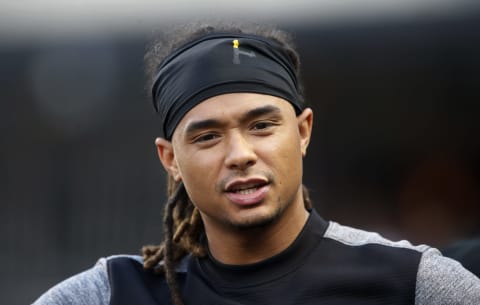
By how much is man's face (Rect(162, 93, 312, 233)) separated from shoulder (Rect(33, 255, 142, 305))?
467 millimetres

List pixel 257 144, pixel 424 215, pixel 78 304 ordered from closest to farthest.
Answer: pixel 257 144 < pixel 78 304 < pixel 424 215

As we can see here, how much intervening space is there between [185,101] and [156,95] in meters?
0.26

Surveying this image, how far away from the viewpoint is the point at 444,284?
2.74m

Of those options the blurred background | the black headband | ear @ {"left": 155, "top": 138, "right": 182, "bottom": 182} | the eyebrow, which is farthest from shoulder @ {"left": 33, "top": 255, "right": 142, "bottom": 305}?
the blurred background

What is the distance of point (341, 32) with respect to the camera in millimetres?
5848

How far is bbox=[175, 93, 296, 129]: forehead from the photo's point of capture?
283 centimetres

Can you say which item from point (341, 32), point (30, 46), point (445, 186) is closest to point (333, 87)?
point (341, 32)

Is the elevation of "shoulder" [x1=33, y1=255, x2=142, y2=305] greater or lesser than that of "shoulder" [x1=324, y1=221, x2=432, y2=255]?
lesser

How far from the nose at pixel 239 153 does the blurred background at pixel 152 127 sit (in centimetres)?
297

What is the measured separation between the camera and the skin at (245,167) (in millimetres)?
2781

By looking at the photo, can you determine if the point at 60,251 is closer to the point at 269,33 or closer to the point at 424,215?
the point at 424,215

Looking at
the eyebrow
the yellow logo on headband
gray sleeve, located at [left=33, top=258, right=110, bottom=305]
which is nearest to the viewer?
the eyebrow

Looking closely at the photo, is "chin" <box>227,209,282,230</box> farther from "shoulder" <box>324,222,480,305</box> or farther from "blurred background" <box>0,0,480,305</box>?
"blurred background" <box>0,0,480,305</box>

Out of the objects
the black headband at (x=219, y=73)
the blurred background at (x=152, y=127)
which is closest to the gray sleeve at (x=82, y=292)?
the black headband at (x=219, y=73)
